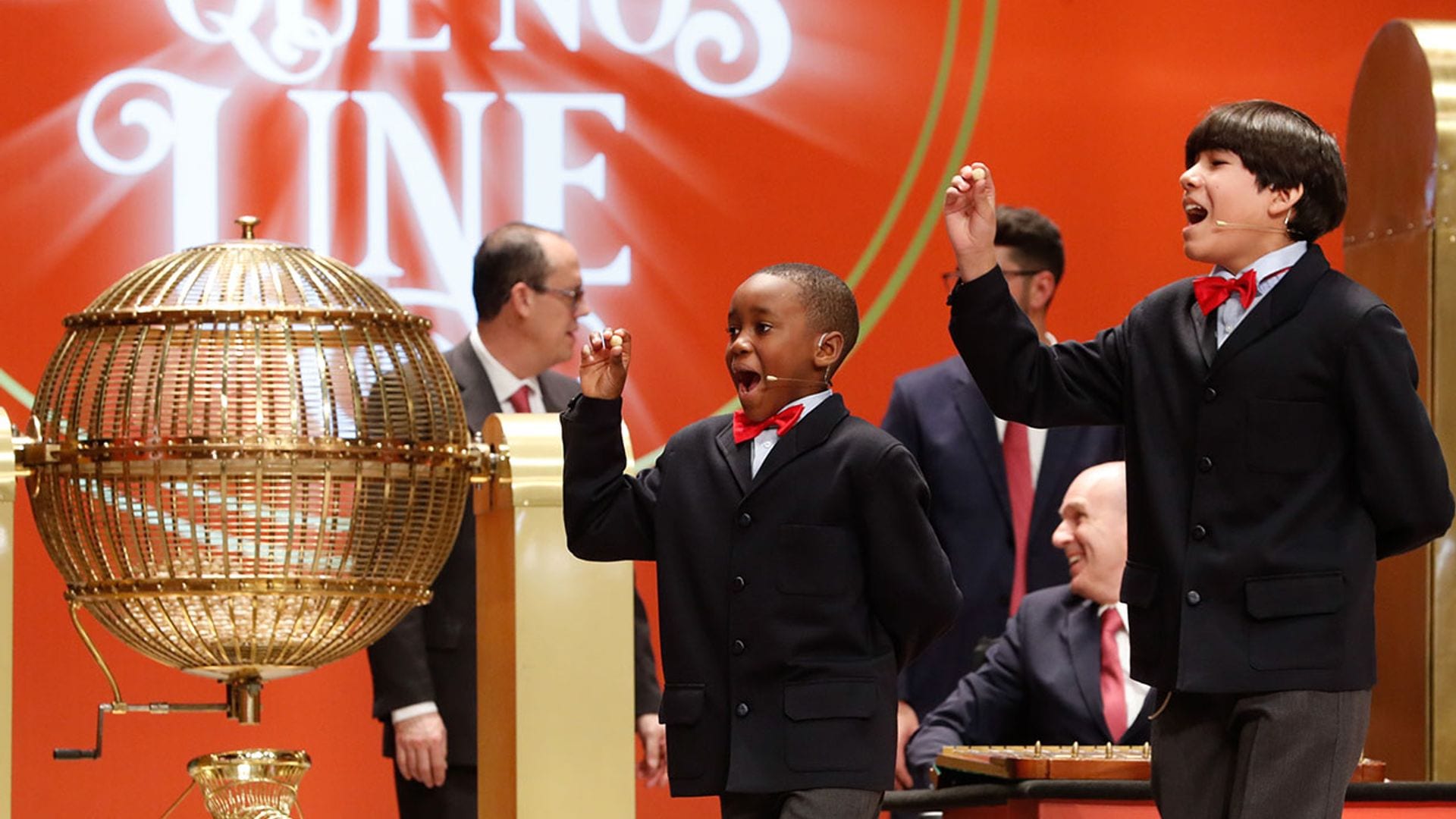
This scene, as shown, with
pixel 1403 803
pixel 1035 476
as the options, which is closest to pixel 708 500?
pixel 1403 803

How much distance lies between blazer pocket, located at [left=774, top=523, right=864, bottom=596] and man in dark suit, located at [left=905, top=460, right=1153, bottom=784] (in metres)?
1.30

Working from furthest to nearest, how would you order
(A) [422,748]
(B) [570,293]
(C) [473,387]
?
(B) [570,293]
(C) [473,387]
(A) [422,748]

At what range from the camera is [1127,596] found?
2672 millimetres

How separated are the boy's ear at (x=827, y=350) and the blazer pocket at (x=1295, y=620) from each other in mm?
708

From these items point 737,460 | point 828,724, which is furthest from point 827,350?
point 828,724

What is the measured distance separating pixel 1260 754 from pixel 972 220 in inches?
28.7

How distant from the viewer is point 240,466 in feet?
9.75

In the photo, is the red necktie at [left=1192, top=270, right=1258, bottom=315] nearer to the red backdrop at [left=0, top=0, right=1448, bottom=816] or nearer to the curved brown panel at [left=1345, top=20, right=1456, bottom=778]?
the curved brown panel at [left=1345, top=20, right=1456, bottom=778]

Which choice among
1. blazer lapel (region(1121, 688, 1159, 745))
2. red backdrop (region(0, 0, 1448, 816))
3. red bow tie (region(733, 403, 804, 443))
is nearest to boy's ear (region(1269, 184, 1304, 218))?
red bow tie (region(733, 403, 804, 443))

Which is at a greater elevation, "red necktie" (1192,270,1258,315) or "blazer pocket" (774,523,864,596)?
"red necktie" (1192,270,1258,315)

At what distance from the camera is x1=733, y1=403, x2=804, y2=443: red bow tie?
116 inches

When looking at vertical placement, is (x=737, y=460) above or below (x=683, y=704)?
above

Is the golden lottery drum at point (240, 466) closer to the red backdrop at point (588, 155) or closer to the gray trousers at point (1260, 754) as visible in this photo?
the gray trousers at point (1260, 754)

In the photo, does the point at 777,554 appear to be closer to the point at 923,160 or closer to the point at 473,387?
the point at 473,387
